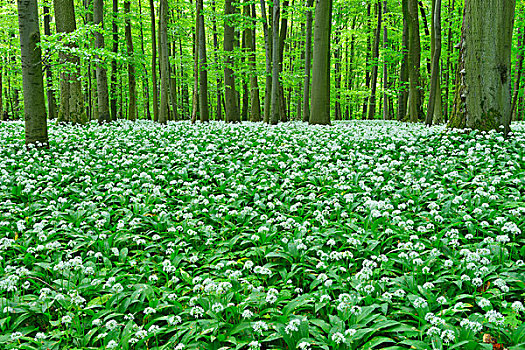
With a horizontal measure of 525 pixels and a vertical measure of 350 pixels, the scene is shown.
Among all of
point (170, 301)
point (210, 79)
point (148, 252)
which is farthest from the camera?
point (210, 79)

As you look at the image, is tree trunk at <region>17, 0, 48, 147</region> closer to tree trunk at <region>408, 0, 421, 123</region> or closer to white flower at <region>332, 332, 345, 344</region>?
white flower at <region>332, 332, 345, 344</region>

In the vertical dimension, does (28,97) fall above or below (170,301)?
above

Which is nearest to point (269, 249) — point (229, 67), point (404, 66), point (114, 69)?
point (229, 67)

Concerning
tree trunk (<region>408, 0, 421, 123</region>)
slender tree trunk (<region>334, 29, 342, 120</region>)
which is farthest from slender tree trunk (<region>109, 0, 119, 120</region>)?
slender tree trunk (<region>334, 29, 342, 120</region>)

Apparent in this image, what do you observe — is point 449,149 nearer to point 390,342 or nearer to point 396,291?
point 396,291

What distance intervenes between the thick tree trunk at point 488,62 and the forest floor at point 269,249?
2.00ft

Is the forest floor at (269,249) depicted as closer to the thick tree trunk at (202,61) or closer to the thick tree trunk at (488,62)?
the thick tree trunk at (488,62)

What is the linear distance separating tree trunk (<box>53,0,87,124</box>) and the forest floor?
19.6 ft

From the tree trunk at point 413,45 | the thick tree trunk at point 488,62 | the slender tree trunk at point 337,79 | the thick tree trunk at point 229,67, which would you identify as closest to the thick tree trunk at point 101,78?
the thick tree trunk at point 229,67

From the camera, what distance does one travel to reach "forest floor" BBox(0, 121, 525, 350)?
2863 millimetres

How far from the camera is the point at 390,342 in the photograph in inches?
108

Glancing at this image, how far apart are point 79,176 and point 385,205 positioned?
5.64 meters

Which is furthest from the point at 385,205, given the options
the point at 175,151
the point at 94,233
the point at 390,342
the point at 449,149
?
the point at 175,151

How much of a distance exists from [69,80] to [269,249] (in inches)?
493
